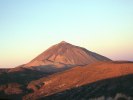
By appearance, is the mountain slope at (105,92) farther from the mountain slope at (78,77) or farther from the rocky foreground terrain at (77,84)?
the mountain slope at (78,77)

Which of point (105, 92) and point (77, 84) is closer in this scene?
point (105, 92)

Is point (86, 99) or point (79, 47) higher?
point (79, 47)

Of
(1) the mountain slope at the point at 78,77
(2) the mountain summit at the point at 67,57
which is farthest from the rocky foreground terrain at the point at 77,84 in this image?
(2) the mountain summit at the point at 67,57

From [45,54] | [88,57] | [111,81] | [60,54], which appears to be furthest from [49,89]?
[45,54]

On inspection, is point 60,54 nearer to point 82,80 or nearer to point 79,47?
point 79,47

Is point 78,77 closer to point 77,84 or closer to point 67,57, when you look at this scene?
point 77,84

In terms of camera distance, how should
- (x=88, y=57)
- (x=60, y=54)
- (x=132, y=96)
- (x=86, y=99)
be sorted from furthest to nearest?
(x=60, y=54), (x=88, y=57), (x=86, y=99), (x=132, y=96)

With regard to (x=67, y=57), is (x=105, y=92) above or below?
below

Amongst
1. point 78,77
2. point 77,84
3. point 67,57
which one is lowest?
point 77,84

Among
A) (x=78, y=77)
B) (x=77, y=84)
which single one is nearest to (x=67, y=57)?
(x=78, y=77)
